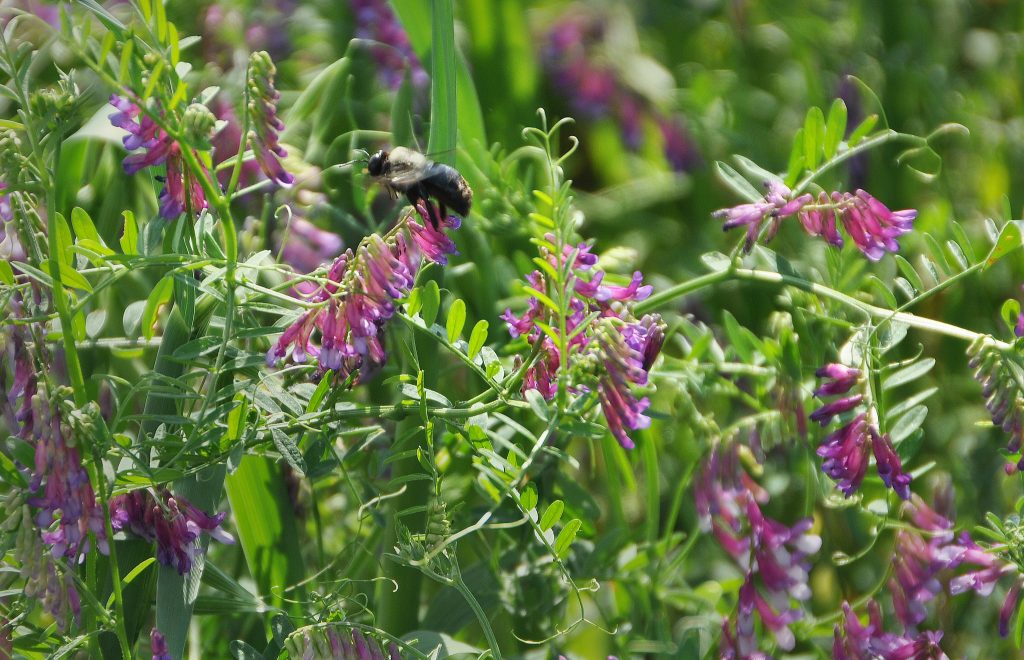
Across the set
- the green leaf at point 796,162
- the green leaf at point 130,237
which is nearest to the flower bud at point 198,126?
the green leaf at point 130,237

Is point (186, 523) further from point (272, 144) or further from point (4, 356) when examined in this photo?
point (272, 144)

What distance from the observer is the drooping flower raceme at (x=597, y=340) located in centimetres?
92

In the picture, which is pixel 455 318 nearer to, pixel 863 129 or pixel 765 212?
pixel 765 212

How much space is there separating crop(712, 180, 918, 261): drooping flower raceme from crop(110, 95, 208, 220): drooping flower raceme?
51 centimetres

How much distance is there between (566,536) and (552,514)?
0.08 ft

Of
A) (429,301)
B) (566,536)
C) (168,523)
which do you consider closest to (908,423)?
(566,536)

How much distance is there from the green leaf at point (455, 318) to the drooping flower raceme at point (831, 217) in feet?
0.93

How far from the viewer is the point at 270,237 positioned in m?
1.53

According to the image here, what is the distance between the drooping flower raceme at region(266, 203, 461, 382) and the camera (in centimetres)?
92

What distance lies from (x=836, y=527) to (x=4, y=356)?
135 cm

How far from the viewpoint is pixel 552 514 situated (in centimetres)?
101

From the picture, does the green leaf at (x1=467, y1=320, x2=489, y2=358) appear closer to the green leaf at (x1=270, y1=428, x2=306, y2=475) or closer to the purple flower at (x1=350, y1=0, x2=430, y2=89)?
the green leaf at (x1=270, y1=428, x2=306, y2=475)

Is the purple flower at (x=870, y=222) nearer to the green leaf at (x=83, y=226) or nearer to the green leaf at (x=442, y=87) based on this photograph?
the green leaf at (x=442, y=87)

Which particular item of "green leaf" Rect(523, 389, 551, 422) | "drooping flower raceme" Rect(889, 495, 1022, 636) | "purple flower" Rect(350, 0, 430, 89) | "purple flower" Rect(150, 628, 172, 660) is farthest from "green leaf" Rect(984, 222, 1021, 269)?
"purple flower" Rect(350, 0, 430, 89)
